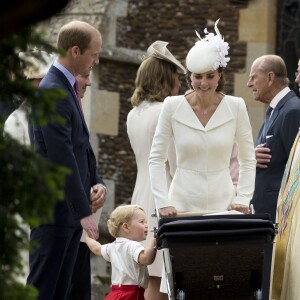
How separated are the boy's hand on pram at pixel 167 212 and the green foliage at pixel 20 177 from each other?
423 centimetres

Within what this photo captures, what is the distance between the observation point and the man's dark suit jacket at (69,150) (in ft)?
24.2

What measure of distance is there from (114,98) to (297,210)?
8.92 m

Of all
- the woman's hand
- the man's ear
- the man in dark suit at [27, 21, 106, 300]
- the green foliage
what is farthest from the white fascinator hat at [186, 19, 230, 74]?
the green foliage

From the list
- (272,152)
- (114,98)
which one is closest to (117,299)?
(272,152)

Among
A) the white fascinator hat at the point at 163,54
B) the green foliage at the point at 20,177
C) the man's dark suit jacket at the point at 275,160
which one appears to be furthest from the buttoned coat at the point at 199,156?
the green foliage at the point at 20,177

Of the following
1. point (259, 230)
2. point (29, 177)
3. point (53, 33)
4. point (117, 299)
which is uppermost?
point (53, 33)

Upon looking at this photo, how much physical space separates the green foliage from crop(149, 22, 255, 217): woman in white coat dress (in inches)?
173

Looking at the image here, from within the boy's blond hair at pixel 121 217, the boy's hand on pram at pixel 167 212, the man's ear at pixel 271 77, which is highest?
the man's ear at pixel 271 77

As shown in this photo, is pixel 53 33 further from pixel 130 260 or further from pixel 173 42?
pixel 130 260

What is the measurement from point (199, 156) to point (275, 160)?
1.84 meters

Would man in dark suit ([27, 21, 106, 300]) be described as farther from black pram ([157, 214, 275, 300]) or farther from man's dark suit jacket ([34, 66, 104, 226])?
black pram ([157, 214, 275, 300])

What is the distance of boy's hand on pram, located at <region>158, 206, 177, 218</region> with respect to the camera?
26.6 ft

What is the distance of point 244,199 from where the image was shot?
840 cm

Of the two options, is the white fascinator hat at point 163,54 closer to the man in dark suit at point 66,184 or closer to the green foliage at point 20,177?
the man in dark suit at point 66,184
